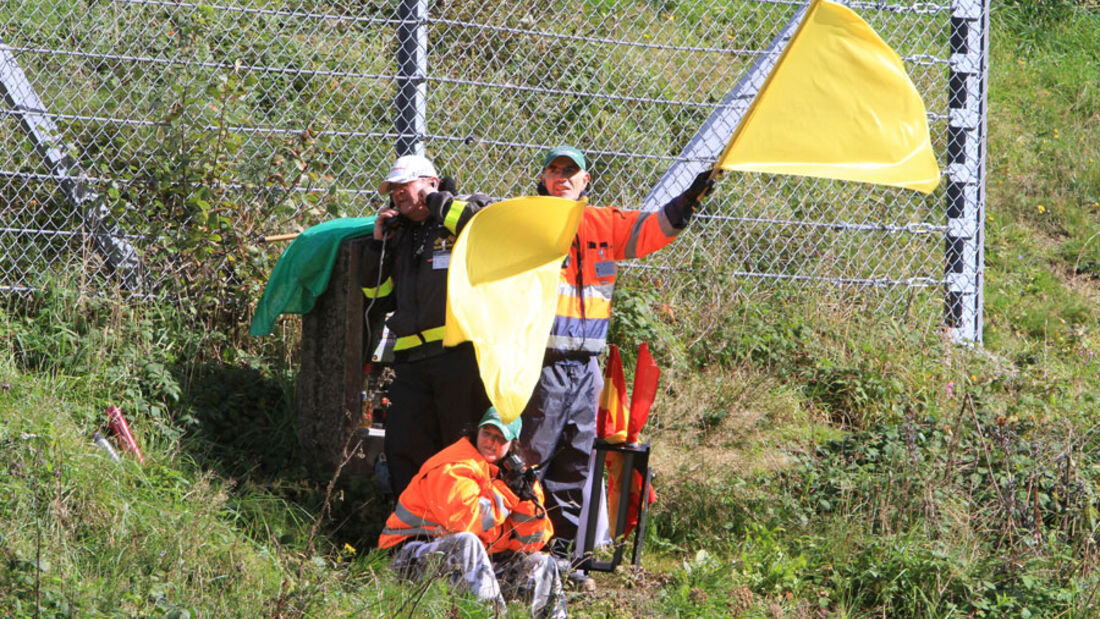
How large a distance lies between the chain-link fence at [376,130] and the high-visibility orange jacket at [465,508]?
6.76 feet

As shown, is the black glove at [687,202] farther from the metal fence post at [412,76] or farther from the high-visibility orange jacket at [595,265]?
the metal fence post at [412,76]

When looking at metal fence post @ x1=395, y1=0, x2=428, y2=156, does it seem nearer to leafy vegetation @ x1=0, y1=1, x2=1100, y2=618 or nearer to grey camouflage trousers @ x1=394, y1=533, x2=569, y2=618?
leafy vegetation @ x1=0, y1=1, x2=1100, y2=618

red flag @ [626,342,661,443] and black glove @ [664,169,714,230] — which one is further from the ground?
black glove @ [664,169,714,230]

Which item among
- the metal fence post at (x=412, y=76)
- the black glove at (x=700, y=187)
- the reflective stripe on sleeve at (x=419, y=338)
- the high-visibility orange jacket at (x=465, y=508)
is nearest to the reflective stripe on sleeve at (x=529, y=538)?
the high-visibility orange jacket at (x=465, y=508)

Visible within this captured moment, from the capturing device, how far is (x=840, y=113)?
509 cm

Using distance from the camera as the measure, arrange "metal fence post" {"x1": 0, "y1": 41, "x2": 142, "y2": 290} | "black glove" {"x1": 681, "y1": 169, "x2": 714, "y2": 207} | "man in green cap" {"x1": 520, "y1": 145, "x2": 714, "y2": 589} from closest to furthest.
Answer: "black glove" {"x1": 681, "y1": 169, "x2": 714, "y2": 207}, "man in green cap" {"x1": 520, "y1": 145, "x2": 714, "y2": 589}, "metal fence post" {"x1": 0, "y1": 41, "x2": 142, "y2": 290}

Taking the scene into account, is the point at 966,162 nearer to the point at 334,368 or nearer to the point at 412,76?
the point at 412,76

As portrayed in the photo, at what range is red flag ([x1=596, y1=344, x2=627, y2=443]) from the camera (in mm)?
5422

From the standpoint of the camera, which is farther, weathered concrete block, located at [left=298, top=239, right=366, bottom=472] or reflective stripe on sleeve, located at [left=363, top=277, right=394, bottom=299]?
weathered concrete block, located at [left=298, top=239, right=366, bottom=472]

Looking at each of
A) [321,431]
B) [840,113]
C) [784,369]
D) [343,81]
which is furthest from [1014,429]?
Result: [343,81]

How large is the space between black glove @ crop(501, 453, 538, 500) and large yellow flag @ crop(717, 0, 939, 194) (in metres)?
1.46

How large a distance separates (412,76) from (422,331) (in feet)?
6.04

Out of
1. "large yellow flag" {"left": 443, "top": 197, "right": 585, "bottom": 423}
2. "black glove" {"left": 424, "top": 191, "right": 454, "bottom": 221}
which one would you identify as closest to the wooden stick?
"black glove" {"left": 424, "top": 191, "right": 454, "bottom": 221}

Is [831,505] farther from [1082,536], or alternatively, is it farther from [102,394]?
[102,394]
